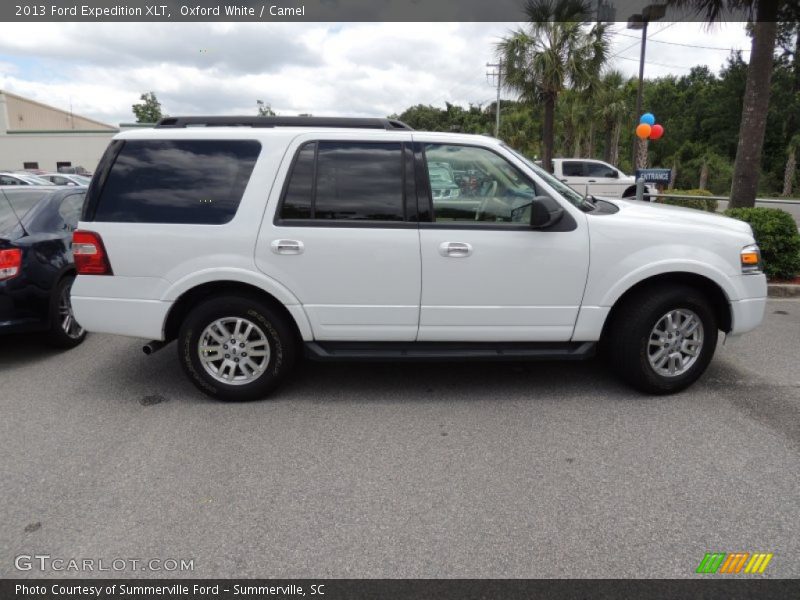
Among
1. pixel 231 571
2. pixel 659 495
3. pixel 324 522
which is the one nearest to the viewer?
pixel 231 571

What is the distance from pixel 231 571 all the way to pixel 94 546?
706mm

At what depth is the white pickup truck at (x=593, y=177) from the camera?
745 inches

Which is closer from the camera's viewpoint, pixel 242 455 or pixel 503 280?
pixel 242 455

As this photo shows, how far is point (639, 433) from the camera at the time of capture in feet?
12.2

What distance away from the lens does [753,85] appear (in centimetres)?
815

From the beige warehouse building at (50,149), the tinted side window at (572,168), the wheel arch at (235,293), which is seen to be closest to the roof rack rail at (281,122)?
the wheel arch at (235,293)

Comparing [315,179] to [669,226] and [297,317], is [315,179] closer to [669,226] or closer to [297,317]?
[297,317]

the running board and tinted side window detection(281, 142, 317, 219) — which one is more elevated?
tinted side window detection(281, 142, 317, 219)

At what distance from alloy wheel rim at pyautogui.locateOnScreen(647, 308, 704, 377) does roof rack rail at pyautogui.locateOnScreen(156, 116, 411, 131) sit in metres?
2.49

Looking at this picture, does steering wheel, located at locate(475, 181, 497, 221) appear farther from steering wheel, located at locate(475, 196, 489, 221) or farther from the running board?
the running board

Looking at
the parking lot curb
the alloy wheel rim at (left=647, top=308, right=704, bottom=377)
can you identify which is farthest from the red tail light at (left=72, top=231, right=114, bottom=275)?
the parking lot curb

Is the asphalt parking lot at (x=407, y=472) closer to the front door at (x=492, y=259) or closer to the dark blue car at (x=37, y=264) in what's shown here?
the dark blue car at (x=37, y=264)

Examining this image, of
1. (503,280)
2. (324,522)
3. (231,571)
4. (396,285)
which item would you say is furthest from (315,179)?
(231,571)

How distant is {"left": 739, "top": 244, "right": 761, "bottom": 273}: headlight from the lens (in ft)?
13.7
